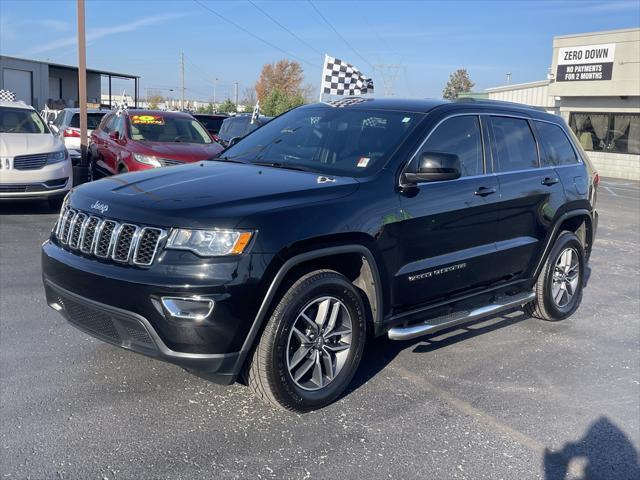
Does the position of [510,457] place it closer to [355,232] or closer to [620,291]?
[355,232]

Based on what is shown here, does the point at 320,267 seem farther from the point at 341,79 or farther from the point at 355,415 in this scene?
the point at 341,79

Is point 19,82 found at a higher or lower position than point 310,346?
higher

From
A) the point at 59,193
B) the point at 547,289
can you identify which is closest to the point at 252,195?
the point at 547,289

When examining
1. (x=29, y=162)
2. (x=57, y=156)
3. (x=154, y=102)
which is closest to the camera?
(x=29, y=162)

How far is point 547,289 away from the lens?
5.74m

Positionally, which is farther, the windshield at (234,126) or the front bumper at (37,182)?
the windshield at (234,126)

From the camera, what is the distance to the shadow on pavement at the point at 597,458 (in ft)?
11.1

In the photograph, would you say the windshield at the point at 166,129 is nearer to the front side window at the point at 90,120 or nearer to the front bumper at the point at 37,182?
the front bumper at the point at 37,182

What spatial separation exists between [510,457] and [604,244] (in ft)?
24.6

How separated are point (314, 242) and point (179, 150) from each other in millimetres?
7217

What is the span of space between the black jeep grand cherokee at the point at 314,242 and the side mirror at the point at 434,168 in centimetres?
1

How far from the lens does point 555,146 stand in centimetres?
592

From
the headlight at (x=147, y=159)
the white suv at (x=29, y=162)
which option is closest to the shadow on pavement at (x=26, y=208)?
the white suv at (x=29, y=162)

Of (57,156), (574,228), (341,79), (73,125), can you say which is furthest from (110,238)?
(73,125)
